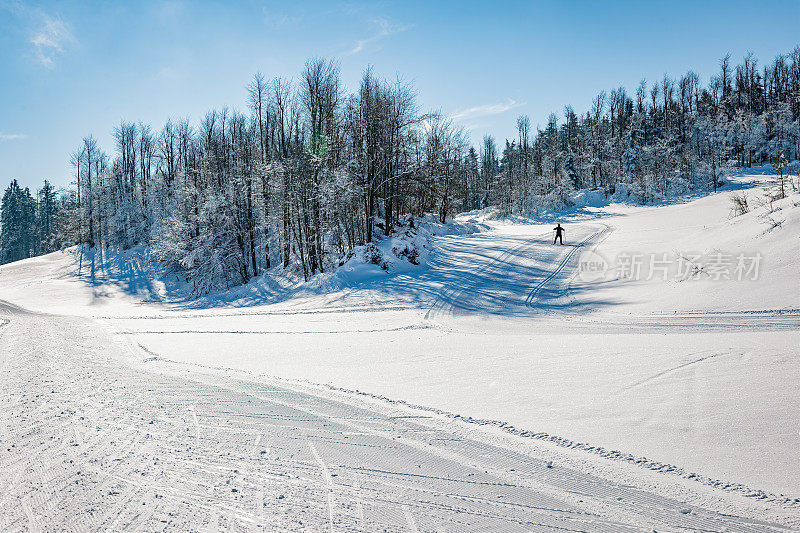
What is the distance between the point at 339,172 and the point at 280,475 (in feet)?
62.0

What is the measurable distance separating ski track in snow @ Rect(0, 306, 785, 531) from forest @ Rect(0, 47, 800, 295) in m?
15.2

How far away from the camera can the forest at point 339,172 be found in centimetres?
2208

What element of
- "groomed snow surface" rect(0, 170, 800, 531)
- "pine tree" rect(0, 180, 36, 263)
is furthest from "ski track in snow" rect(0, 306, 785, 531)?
"pine tree" rect(0, 180, 36, 263)

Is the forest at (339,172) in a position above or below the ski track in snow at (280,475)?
above

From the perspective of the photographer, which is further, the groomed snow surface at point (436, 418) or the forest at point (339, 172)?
the forest at point (339, 172)

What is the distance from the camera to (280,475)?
330 centimetres

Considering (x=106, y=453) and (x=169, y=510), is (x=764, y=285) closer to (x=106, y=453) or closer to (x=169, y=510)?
(x=169, y=510)

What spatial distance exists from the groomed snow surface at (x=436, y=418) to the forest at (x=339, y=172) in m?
12.4

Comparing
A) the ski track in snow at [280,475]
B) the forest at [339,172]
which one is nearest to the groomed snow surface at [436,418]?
the ski track in snow at [280,475]

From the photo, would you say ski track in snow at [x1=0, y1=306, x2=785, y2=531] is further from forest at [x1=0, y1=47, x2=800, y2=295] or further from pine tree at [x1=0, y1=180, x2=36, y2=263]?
pine tree at [x1=0, y1=180, x2=36, y2=263]

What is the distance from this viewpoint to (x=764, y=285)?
8.77m

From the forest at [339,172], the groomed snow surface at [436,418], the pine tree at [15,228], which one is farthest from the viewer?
the pine tree at [15,228]

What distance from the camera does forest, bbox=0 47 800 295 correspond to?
72.4ft

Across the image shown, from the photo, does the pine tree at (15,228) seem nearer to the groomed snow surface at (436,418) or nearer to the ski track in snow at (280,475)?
the groomed snow surface at (436,418)
